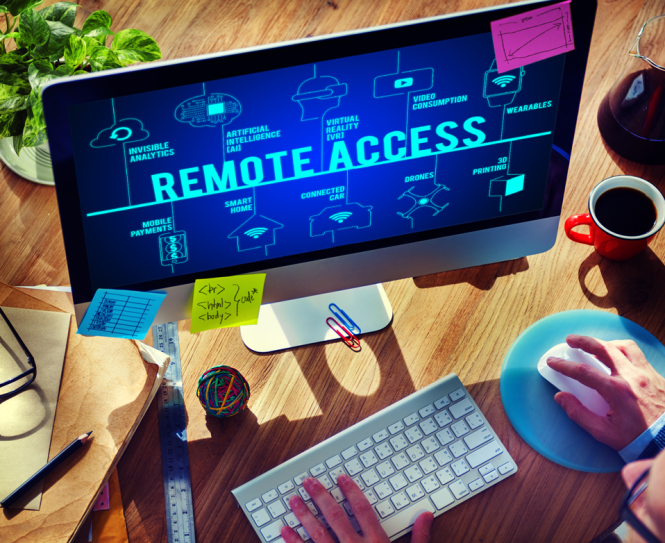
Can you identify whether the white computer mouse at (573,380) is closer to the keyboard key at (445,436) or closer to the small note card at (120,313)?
the keyboard key at (445,436)

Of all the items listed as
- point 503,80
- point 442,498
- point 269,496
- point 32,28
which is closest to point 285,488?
point 269,496

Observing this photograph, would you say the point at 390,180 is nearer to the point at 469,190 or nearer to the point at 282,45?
the point at 469,190

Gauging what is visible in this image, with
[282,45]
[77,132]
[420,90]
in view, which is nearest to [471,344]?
[420,90]

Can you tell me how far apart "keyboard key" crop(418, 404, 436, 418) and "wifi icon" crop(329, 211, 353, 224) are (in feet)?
1.05

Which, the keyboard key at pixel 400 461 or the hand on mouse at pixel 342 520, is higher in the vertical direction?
the keyboard key at pixel 400 461

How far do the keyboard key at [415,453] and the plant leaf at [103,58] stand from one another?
69 cm

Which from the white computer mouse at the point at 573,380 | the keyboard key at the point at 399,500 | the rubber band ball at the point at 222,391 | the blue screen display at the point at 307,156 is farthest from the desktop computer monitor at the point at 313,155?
the keyboard key at the point at 399,500

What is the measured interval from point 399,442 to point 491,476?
0.47 ft

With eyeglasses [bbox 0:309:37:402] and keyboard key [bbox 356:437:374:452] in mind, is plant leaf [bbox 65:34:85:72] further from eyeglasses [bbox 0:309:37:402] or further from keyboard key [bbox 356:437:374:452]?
keyboard key [bbox 356:437:374:452]

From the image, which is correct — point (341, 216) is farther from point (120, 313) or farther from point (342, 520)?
point (342, 520)

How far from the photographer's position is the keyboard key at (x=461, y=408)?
0.84 m

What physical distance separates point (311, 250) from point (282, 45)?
0.27 meters

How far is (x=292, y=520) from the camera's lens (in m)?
0.78

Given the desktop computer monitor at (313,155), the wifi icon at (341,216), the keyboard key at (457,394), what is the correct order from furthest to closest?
the keyboard key at (457,394)
the wifi icon at (341,216)
the desktop computer monitor at (313,155)
